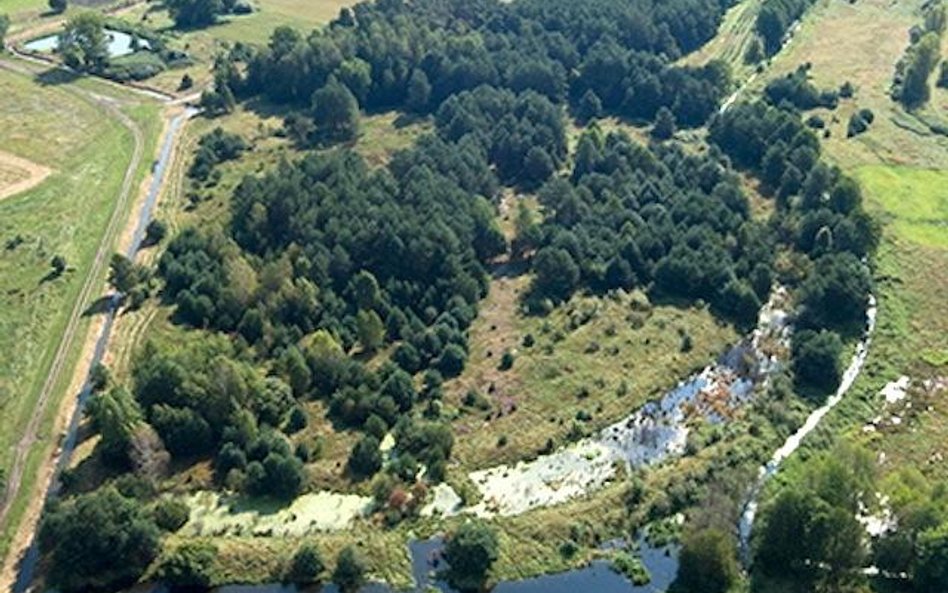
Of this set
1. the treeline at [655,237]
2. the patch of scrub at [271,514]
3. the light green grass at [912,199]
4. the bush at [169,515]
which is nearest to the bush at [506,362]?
the treeline at [655,237]

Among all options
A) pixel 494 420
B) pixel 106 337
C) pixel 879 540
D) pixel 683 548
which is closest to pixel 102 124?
pixel 106 337

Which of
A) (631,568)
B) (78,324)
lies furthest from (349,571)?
(78,324)

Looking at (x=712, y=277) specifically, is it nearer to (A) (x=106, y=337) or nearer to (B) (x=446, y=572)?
(B) (x=446, y=572)

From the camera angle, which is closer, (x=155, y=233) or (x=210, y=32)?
(x=155, y=233)

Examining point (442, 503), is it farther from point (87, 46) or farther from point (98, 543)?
point (87, 46)

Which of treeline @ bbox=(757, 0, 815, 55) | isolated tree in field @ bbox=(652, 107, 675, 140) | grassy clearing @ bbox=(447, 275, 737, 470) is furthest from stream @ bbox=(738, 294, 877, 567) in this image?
treeline @ bbox=(757, 0, 815, 55)

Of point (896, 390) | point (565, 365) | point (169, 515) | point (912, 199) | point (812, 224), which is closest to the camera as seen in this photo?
point (169, 515)

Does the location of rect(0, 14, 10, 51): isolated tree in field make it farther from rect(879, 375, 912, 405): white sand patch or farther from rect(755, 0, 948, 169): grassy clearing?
rect(879, 375, 912, 405): white sand patch

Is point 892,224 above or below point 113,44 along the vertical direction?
above
